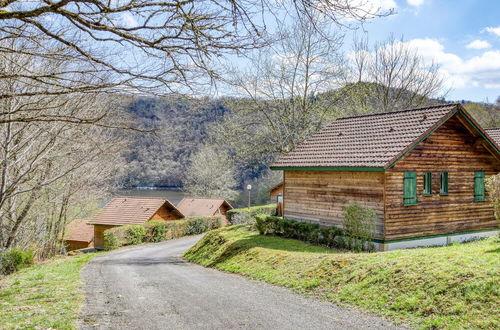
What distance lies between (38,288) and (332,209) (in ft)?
32.4

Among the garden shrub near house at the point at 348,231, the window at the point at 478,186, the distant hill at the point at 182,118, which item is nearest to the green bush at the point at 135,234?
the distant hill at the point at 182,118

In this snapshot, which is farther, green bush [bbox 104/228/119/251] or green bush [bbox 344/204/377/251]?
green bush [bbox 104/228/119/251]

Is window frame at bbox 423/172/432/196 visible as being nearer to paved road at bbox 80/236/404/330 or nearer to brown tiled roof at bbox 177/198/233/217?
paved road at bbox 80/236/404/330

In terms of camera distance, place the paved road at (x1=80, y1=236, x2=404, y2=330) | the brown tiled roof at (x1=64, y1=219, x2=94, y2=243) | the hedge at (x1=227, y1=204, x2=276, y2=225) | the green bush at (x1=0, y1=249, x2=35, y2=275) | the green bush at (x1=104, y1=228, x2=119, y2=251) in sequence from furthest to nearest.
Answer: the brown tiled roof at (x1=64, y1=219, x2=94, y2=243), the hedge at (x1=227, y1=204, x2=276, y2=225), the green bush at (x1=104, y1=228, x2=119, y2=251), the green bush at (x1=0, y1=249, x2=35, y2=275), the paved road at (x1=80, y1=236, x2=404, y2=330)

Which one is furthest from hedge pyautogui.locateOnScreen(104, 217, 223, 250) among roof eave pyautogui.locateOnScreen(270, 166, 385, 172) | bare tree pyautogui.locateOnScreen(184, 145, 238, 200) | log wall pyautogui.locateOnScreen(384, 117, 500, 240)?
log wall pyautogui.locateOnScreen(384, 117, 500, 240)

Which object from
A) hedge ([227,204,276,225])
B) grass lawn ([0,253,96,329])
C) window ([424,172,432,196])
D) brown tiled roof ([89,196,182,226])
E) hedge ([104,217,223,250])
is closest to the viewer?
grass lawn ([0,253,96,329])

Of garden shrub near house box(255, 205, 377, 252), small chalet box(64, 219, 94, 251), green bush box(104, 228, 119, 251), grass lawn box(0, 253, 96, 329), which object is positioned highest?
garden shrub near house box(255, 205, 377, 252)

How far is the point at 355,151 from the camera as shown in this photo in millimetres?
15547

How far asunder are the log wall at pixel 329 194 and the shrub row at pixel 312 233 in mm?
708

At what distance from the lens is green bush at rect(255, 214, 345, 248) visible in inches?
564

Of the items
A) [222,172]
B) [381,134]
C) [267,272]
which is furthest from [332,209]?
[222,172]

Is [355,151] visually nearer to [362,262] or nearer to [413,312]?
[362,262]

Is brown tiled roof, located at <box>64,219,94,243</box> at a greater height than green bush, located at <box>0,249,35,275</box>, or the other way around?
green bush, located at <box>0,249,35,275</box>

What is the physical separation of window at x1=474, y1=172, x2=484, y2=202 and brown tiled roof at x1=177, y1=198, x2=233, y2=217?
89.4 feet
